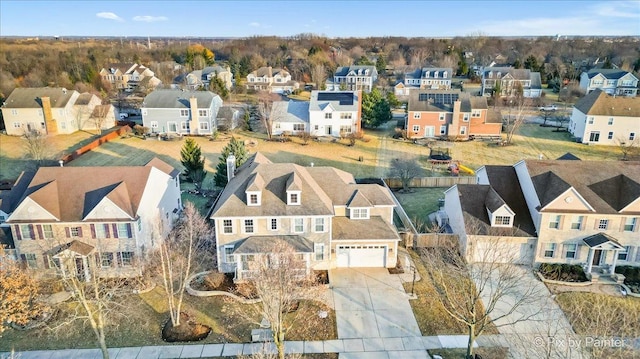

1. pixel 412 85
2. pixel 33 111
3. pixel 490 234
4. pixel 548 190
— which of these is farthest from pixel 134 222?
pixel 412 85

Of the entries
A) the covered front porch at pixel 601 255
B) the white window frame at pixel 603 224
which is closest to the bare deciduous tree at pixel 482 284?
the covered front porch at pixel 601 255

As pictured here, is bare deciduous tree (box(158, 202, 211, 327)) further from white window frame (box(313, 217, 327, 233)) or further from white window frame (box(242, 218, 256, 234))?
white window frame (box(313, 217, 327, 233))

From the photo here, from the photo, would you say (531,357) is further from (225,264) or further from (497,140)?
(497,140)

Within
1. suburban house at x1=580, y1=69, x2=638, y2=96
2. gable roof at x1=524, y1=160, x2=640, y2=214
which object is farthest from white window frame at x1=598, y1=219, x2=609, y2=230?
suburban house at x1=580, y1=69, x2=638, y2=96

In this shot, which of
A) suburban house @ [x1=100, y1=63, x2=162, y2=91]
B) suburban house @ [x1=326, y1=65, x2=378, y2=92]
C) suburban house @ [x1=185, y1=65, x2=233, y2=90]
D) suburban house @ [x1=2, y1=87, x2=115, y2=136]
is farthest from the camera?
suburban house @ [x1=100, y1=63, x2=162, y2=91]

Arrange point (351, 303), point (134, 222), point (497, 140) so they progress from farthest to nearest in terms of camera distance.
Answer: point (497, 140)
point (134, 222)
point (351, 303)
